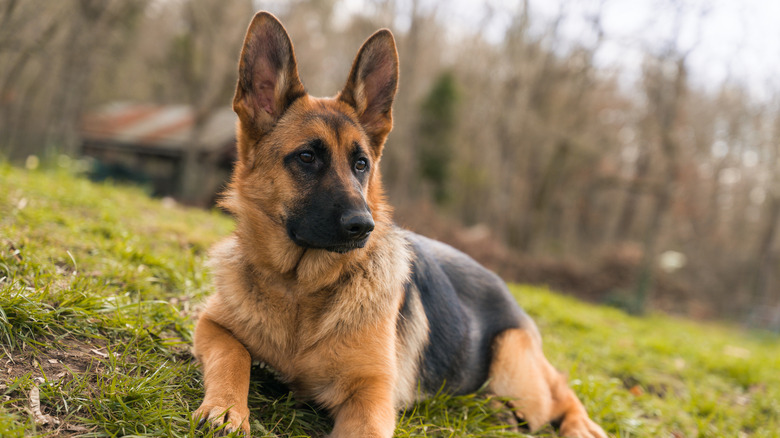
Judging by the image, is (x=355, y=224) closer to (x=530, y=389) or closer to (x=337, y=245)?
(x=337, y=245)

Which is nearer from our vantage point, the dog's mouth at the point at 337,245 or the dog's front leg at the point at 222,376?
the dog's front leg at the point at 222,376

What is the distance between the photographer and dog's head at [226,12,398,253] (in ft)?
9.82

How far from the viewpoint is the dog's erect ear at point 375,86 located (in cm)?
356

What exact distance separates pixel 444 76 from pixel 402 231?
30.2 meters

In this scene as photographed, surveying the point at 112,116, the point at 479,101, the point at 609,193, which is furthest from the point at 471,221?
the point at 112,116

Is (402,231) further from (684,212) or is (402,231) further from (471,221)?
(471,221)

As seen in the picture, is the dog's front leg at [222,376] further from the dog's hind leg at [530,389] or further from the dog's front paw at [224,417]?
the dog's hind leg at [530,389]

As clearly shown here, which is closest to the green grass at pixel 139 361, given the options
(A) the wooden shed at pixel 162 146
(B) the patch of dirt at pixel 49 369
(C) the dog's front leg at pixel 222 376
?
(B) the patch of dirt at pixel 49 369

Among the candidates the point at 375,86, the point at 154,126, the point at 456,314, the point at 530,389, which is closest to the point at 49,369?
the point at 456,314

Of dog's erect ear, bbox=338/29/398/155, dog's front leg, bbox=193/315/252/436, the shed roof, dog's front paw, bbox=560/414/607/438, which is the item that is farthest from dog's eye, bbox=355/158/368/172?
the shed roof

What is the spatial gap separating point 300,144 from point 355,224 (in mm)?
760

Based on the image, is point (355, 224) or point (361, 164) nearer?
point (355, 224)

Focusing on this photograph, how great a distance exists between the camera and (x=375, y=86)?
3.72 meters

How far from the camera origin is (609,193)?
4006 centimetres
